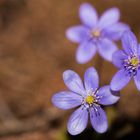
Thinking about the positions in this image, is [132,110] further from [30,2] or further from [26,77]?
[30,2]

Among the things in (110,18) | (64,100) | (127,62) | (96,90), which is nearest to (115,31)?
(110,18)

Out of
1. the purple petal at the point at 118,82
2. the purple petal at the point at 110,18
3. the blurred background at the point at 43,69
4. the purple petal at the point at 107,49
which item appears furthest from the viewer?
the blurred background at the point at 43,69

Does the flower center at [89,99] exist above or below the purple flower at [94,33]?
below

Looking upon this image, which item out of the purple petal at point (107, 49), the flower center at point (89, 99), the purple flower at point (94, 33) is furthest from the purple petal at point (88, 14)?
the flower center at point (89, 99)

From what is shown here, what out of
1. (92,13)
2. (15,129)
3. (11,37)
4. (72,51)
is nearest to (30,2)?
(11,37)

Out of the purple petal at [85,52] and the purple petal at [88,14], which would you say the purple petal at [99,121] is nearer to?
the purple petal at [85,52]

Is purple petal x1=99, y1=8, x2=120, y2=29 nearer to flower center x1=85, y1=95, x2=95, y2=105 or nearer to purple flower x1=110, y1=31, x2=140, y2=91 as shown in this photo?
purple flower x1=110, y1=31, x2=140, y2=91
